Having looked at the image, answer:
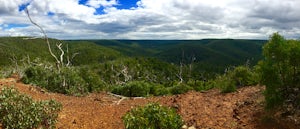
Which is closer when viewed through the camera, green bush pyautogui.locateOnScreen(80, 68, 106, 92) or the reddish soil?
the reddish soil

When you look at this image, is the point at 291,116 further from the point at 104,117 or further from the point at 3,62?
the point at 3,62

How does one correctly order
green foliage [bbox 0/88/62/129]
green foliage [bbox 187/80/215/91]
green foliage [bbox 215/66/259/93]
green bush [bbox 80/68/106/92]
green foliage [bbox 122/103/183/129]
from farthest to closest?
green bush [bbox 80/68/106/92] < green foliage [bbox 187/80/215/91] < green foliage [bbox 215/66/259/93] < green foliage [bbox 0/88/62/129] < green foliage [bbox 122/103/183/129]

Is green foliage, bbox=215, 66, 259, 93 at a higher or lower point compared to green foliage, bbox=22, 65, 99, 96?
higher

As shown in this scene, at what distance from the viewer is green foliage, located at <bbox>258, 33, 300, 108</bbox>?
10.0 metres

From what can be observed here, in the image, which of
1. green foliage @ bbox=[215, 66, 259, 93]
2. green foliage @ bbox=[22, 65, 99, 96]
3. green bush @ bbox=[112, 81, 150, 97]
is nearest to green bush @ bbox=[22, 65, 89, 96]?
green foliage @ bbox=[22, 65, 99, 96]

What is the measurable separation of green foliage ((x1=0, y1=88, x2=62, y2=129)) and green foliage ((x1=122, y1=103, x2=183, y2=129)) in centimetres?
271

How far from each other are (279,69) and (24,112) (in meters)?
7.74

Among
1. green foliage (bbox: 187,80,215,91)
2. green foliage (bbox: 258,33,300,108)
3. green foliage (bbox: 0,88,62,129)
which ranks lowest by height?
green foliage (bbox: 187,80,215,91)

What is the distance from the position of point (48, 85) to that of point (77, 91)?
193 cm

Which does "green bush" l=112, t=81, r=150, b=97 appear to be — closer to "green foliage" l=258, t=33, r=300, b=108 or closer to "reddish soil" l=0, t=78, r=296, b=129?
"reddish soil" l=0, t=78, r=296, b=129

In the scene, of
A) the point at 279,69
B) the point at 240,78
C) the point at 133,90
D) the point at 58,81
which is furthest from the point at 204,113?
the point at 58,81

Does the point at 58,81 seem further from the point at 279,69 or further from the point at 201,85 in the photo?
the point at 279,69

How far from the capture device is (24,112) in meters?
10.3

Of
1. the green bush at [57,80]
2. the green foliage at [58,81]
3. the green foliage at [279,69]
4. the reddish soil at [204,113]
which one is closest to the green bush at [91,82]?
the green foliage at [58,81]
